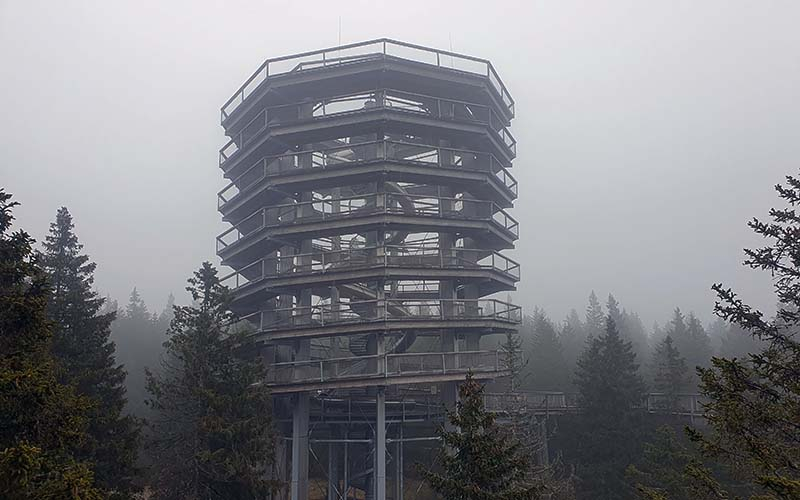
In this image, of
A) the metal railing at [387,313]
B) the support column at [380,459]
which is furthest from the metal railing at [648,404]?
the support column at [380,459]

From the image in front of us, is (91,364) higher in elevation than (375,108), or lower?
lower

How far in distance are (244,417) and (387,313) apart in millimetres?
9114

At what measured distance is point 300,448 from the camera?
106 ft

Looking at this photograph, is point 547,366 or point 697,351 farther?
point 697,351

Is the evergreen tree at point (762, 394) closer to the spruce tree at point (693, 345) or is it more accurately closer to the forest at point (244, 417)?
the forest at point (244, 417)

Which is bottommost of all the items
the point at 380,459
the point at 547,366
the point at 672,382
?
the point at 380,459

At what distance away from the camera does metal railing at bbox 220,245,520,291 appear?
105ft

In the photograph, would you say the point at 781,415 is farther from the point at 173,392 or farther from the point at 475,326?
the point at 173,392

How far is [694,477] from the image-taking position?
46.4 feet

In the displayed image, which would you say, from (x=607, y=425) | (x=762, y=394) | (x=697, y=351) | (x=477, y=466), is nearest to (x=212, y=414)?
(x=477, y=466)

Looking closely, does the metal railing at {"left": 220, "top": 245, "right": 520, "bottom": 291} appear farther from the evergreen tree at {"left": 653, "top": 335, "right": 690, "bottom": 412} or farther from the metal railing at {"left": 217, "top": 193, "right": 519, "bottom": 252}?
the evergreen tree at {"left": 653, "top": 335, "right": 690, "bottom": 412}

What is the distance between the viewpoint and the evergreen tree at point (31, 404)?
1215 cm

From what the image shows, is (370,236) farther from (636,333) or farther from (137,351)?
(636,333)

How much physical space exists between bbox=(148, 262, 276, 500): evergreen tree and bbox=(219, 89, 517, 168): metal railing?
11.0 meters
